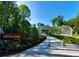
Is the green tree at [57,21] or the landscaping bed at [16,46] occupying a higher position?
the green tree at [57,21]

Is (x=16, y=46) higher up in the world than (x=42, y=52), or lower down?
higher up

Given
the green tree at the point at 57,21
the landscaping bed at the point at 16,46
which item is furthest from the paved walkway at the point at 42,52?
the green tree at the point at 57,21

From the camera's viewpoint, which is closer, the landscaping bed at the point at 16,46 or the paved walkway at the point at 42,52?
the paved walkway at the point at 42,52

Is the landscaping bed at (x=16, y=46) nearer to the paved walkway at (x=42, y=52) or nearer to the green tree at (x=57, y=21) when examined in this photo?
the paved walkway at (x=42, y=52)

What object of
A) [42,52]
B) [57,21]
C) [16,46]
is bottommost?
[42,52]

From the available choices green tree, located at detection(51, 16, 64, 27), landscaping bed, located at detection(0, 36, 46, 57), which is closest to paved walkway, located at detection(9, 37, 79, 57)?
landscaping bed, located at detection(0, 36, 46, 57)

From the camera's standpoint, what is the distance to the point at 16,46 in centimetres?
930

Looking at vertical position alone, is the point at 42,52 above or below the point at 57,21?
below

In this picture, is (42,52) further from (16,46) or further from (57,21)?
(57,21)

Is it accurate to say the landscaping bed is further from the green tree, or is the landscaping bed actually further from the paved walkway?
the green tree

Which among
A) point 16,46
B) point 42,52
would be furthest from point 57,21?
point 16,46

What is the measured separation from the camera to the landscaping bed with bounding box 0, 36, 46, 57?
30.3 feet

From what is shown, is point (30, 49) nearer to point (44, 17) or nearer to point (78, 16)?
point (44, 17)

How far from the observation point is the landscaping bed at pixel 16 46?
364 inches
